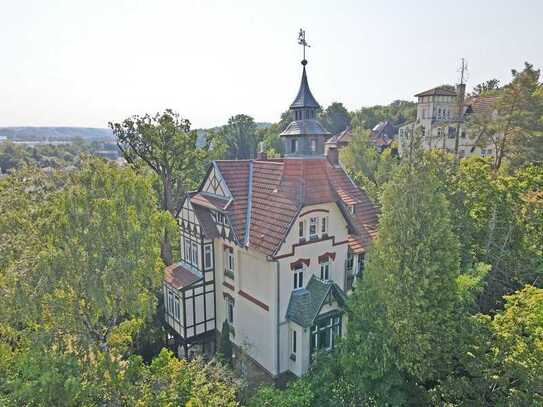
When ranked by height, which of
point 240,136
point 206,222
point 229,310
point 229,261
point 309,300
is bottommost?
point 229,310

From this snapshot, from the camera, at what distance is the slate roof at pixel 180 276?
66.7 feet

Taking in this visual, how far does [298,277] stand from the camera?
712 inches

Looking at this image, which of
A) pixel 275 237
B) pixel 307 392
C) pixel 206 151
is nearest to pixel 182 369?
pixel 307 392

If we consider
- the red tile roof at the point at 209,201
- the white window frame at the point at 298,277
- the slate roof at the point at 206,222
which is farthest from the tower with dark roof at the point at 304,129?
the white window frame at the point at 298,277

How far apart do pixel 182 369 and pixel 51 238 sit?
6.13m

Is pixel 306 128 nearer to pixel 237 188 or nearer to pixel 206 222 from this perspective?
pixel 237 188

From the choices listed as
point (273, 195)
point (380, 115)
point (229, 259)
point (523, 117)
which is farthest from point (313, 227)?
point (380, 115)

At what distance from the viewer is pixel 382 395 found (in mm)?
12367

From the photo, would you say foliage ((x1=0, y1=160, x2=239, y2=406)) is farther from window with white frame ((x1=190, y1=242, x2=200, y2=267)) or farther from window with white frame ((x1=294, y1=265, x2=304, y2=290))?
window with white frame ((x1=190, y1=242, x2=200, y2=267))

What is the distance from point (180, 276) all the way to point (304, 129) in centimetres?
1178

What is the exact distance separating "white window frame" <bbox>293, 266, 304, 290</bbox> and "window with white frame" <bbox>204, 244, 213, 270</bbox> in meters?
5.68

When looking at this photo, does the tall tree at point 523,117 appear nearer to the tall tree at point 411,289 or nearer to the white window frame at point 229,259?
the tall tree at point 411,289

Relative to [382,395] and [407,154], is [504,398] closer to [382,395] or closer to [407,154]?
[382,395]

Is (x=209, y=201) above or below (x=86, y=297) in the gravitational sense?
above
